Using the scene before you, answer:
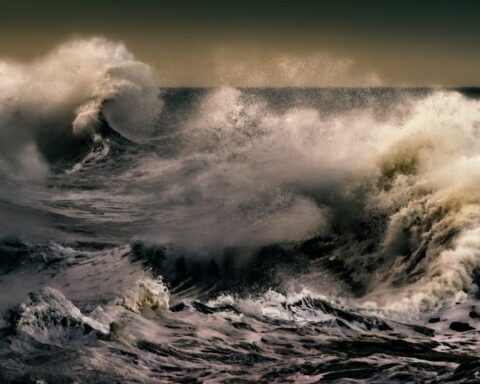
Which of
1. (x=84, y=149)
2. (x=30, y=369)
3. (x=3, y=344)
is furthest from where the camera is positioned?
(x=84, y=149)

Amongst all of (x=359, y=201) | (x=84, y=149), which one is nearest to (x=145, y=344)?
(x=359, y=201)

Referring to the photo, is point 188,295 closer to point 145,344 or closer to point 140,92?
point 145,344

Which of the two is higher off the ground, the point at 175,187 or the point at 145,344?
the point at 175,187

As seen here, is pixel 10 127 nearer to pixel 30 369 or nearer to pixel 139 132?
pixel 139 132

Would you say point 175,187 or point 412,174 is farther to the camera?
point 175,187

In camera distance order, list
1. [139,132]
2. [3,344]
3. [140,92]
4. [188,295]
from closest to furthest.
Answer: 1. [3,344]
2. [188,295]
3. [139,132]
4. [140,92]

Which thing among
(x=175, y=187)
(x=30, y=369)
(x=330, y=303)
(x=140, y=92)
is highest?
(x=140, y=92)
